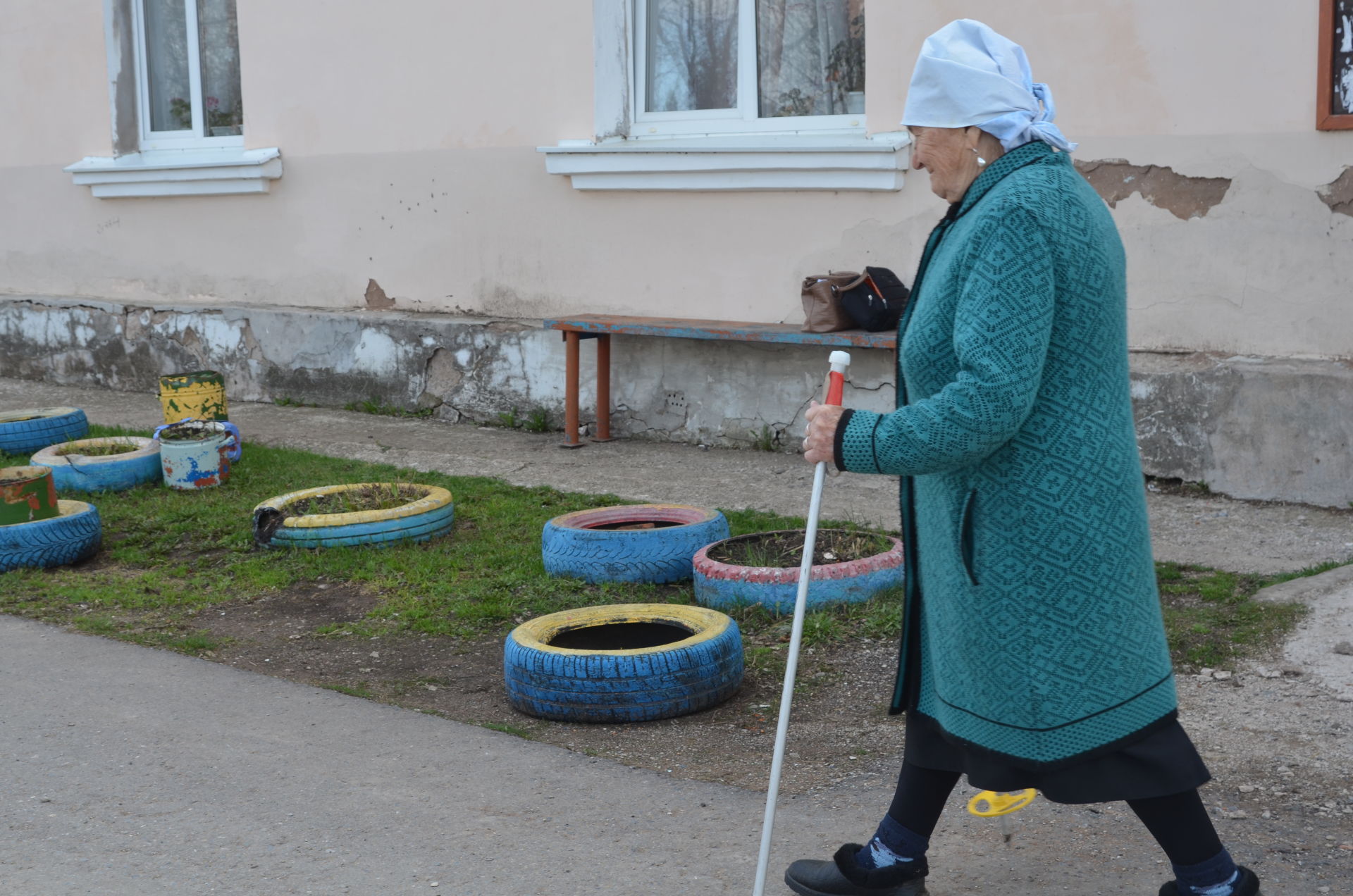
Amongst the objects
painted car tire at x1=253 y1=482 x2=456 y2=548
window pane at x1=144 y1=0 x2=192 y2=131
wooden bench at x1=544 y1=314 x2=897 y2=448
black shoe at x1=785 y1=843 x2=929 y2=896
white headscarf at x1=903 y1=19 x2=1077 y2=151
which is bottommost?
black shoe at x1=785 y1=843 x2=929 y2=896

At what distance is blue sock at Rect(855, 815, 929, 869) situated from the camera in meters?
2.75

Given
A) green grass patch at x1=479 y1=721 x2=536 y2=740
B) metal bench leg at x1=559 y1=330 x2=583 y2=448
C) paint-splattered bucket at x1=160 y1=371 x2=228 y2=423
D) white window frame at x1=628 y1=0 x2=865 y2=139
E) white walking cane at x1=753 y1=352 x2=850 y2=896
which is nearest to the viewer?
white walking cane at x1=753 y1=352 x2=850 y2=896

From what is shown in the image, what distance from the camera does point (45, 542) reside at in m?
5.71

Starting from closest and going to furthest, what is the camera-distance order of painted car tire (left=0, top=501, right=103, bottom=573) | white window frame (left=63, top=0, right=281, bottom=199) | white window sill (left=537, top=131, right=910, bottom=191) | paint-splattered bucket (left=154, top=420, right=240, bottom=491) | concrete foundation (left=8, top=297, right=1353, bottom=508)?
painted car tire (left=0, top=501, right=103, bottom=573) < concrete foundation (left=8, top=297, right=1353, bottom=508) < white window sill (left=537, top=131, right=910, bottom=191) < paint-splattered bucket (left=154, top=420, right=240, bottom=491) < white window frame (left=63, top=0, right=281, bottom=199)

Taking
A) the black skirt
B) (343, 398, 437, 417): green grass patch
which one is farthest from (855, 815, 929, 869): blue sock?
(343, 398, 437, 417): green grass patch

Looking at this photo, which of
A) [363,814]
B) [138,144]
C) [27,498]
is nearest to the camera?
[363,814]

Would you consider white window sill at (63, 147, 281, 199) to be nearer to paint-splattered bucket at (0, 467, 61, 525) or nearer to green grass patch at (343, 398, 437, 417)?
green grass patch at (343, 398, 437, 417)

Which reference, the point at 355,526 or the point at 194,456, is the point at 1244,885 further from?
the point at 194,456

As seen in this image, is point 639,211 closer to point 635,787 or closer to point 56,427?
point 56,427

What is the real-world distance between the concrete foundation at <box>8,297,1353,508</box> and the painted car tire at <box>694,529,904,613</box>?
6.42 ft

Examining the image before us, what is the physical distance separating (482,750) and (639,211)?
4461mm

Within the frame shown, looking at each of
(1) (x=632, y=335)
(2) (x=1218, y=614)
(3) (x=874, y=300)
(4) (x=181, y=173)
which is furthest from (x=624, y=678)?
(4) (x=181, y=173)

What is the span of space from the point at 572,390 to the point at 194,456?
1.97m

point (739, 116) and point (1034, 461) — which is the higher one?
point (739, 116)
